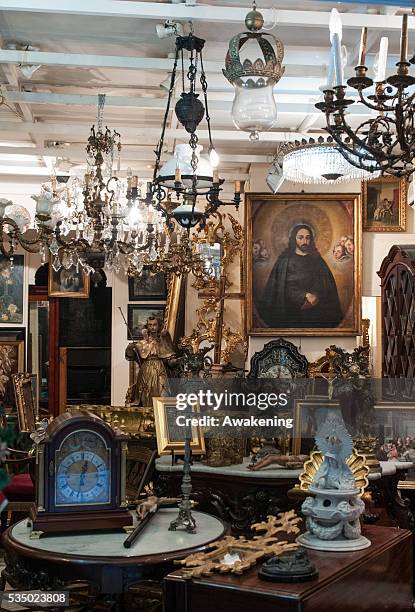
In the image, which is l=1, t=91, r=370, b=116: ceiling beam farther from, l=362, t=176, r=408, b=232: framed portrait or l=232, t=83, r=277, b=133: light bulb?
l=232, t=83, r=277, b=133: light bulb

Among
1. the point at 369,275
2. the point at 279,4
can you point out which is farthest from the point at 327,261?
the point at 279,4

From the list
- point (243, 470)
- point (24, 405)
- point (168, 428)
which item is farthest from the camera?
point (24, 405)

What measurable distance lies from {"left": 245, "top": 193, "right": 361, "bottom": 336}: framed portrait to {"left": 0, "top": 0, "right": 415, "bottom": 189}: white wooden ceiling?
2.26 ft

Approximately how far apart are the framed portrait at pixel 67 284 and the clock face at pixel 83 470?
10.0m

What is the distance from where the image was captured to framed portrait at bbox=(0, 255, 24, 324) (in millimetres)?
12719

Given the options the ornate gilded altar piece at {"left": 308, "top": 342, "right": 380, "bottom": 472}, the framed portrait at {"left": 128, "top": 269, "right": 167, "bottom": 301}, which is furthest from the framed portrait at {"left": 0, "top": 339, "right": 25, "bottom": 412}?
the ornate gilded altar piece at {"left": 308, "top": 342, "right": 380, "bottom": 472}

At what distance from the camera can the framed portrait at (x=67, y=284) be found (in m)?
13.7

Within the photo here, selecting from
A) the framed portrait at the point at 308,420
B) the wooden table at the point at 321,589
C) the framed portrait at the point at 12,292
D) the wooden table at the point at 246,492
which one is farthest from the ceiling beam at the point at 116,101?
the framed portrait at the point at 12,292

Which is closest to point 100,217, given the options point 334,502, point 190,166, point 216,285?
point 190,166

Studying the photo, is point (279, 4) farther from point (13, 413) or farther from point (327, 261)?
point (13, 413)

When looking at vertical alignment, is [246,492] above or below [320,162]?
below

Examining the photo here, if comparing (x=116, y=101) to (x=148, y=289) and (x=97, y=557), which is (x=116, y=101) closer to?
(x=97, y=557)

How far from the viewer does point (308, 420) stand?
540cm

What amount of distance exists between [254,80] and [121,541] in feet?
7.15
